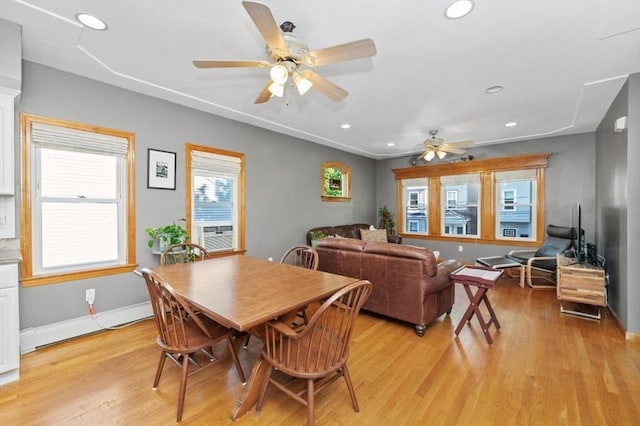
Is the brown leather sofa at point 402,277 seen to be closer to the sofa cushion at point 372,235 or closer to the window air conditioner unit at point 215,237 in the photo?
the window air conditioner unit at point 215,237

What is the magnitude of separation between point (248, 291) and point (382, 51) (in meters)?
2.23

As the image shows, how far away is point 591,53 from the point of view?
2420 mm

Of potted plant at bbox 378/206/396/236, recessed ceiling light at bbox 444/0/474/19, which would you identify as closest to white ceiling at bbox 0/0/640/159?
recessed ceiling light at bbox 444/0/474/19

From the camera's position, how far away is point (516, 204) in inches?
221

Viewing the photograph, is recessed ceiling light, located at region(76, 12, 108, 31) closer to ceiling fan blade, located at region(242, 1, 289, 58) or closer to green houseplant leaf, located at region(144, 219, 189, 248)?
ceiling fan blade, located at region(242, 1, 289, 58)

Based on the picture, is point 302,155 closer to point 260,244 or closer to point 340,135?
point 340,135

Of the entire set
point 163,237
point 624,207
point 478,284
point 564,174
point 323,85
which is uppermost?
point 323,85

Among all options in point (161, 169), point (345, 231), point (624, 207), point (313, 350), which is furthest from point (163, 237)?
point (624, 207)

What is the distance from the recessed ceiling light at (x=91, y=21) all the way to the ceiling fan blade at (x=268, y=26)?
1.36 m

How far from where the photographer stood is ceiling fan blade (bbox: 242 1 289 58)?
1422mm

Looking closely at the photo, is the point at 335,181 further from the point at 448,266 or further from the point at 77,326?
the point at 77,326

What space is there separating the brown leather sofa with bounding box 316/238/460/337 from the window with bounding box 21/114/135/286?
8.55 ft

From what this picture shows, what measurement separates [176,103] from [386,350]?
3777mm

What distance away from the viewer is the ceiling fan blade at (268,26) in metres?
1.42
